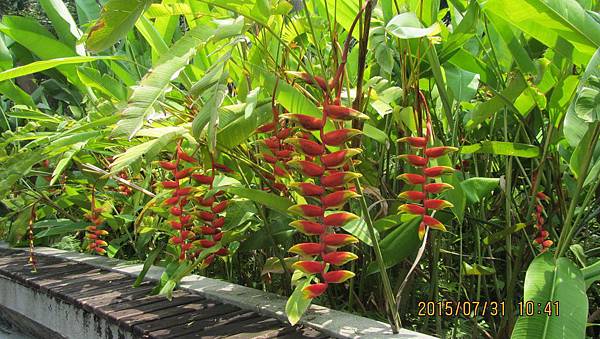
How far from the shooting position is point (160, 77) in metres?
1.00

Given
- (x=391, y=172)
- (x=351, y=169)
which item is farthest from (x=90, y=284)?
(x=351, y=169)

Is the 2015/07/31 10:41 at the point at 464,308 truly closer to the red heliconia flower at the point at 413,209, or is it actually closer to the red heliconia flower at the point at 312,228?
the red heliconia flower at the point at 413,209

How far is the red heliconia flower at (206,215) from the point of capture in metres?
1.42

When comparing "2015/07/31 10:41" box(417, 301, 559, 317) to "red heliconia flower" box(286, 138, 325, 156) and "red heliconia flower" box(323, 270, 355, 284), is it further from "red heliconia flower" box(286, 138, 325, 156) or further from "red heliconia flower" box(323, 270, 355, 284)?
"red heliconia flower" box(286, 138, 325, 156)

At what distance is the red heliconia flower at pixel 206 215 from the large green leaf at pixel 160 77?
0.43 m

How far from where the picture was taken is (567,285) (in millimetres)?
993

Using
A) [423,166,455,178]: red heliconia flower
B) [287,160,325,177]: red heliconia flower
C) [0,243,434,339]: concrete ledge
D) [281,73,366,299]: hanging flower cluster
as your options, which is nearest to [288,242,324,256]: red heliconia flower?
[281,73,366,299]: hanging flower cluster

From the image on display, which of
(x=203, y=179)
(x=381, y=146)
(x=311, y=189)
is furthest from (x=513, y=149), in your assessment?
(x=203, y=179)

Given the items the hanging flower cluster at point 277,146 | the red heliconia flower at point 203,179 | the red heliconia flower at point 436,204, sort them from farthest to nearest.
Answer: the red heliconia flower at point 203,179 < the hanging flower cluster at point 277,146 < the red heliconia flower at point 436,204

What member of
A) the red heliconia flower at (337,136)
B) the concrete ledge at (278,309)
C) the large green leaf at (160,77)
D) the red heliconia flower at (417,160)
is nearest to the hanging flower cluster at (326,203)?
the red heliconia flower at (337,136)

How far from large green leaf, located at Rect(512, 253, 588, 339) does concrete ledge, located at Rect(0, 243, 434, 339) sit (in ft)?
0.91

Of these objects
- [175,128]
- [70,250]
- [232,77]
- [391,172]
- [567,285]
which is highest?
[232,77]

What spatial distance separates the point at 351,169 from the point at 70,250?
2213 mm

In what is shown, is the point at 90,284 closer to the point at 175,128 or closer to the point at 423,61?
the point at 175,128
